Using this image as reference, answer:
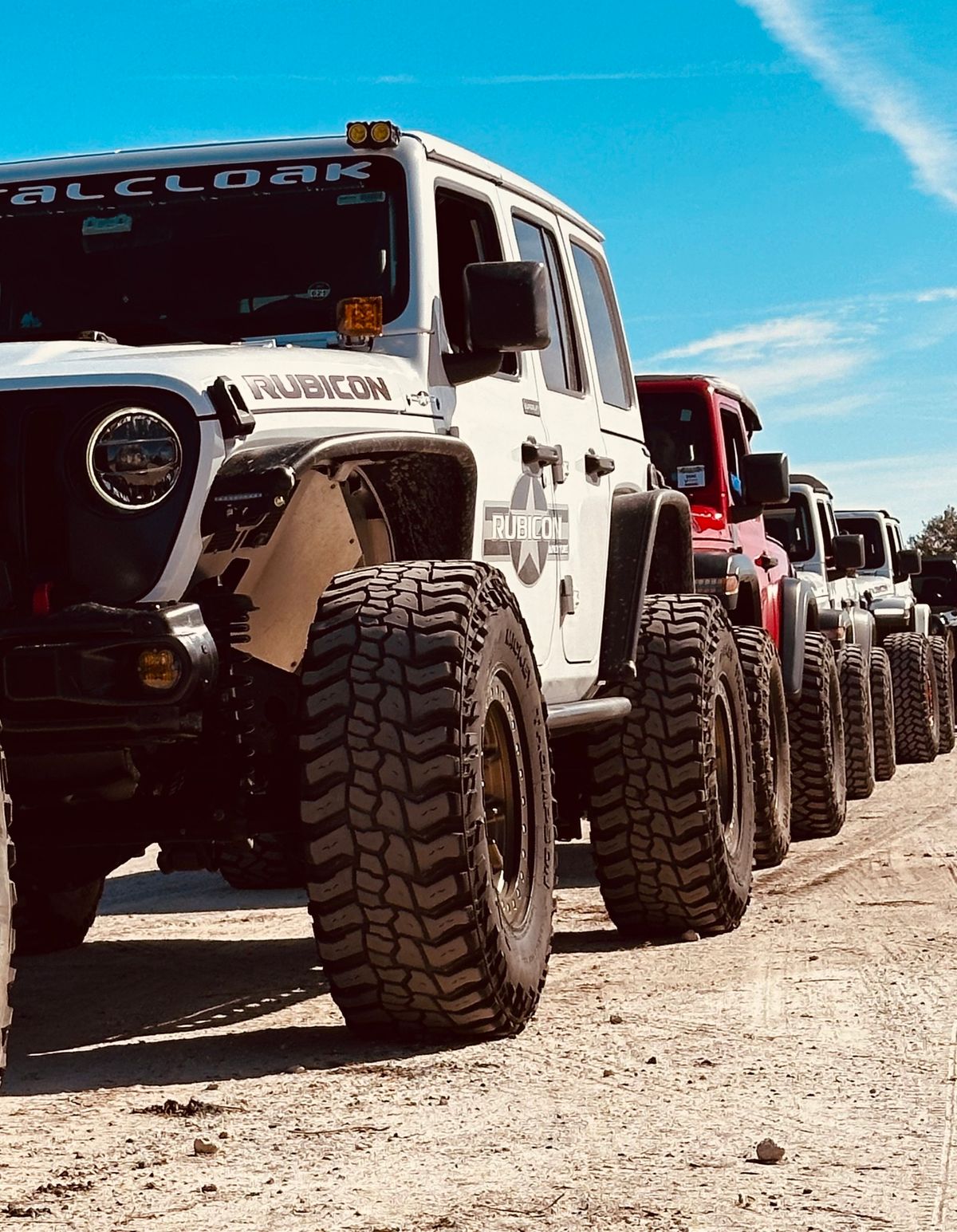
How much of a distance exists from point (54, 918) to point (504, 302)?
3009mm

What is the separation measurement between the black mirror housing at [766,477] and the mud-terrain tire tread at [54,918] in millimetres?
4505

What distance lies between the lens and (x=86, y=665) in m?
4.15

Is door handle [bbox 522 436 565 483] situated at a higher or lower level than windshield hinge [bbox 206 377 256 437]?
higher

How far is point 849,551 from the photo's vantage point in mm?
14531

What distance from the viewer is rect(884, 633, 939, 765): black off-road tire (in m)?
16.8

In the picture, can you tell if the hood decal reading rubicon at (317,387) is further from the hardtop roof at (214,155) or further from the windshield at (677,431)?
the windshield at (677,431)

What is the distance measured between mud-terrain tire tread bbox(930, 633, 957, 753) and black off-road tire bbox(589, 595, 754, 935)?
38.5 ft

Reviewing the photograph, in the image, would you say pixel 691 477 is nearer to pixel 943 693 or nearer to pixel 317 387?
pixel 317 387

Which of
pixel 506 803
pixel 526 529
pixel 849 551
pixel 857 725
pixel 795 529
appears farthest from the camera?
pixel 795 529

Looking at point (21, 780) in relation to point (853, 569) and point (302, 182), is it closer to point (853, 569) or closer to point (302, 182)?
point (302, 182)

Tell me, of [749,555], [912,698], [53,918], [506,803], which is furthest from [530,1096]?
[912,698]

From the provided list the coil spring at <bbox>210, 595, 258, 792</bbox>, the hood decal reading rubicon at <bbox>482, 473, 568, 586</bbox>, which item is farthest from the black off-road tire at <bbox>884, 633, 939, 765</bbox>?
the coil spring at <bbox>210, 595, 258, 792</bbox>

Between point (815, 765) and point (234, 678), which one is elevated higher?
point (234, 678)

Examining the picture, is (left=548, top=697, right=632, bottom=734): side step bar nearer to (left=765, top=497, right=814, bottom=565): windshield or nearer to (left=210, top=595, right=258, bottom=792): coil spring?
(left=210, top=595, right=258, bottom=792): coil spring
